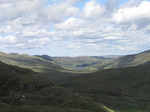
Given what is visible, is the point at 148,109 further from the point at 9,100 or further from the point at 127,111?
the point at 9,100

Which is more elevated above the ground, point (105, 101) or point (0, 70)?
point (0, 70)

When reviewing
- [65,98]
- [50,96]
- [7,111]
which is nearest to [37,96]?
[50,96]

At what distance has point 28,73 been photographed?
180125 mm

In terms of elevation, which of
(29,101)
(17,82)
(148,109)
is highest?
(17,82)

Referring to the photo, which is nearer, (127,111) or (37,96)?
(37,96)

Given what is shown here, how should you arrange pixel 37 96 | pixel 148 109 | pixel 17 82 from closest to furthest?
1. pixel 37 96
2. pixel 17 82
3. pixel 148 109

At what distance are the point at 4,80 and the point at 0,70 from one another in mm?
12476

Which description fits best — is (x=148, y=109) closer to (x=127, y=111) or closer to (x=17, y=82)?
(x=127, y=111)

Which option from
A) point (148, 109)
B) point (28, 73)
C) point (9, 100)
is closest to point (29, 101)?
point (9, 100)

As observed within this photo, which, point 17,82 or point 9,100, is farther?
point 17,82

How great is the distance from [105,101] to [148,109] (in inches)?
1665

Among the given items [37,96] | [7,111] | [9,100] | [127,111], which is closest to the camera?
[7,111]

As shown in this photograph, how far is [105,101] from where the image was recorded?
188m

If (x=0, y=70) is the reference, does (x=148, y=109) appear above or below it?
below
